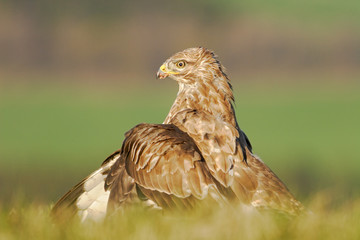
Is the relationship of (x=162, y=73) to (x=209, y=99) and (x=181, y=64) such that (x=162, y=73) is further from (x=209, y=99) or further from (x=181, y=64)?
(x=209, y=99)

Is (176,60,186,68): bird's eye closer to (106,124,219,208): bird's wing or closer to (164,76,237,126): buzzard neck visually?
(164,76,237,126): buzzard neck

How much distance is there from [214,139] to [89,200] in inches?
50.0

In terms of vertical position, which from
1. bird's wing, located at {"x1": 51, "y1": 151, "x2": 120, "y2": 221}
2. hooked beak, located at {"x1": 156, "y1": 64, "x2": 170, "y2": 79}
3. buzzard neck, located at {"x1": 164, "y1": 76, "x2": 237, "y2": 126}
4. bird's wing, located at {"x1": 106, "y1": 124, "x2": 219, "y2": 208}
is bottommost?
bird's wing, located at {"x1": 51, "y1": 151, "x2": 120, "y2": 221}

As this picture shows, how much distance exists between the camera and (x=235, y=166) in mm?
6559

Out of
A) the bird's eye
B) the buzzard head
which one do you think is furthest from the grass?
the bird's eye

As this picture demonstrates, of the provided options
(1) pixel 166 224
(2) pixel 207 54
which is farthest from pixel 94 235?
(2) pixel 207 54

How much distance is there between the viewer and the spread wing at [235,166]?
6.41 m

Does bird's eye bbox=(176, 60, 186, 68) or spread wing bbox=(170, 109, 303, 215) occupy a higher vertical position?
bird's eye bbox=(176, 60, 186, 68)

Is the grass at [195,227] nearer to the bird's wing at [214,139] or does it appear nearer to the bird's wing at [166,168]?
the bird's wing at [166,168]

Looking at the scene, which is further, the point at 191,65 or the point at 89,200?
the point at 191,65

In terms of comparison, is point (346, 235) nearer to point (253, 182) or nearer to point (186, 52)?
point (253, 182)

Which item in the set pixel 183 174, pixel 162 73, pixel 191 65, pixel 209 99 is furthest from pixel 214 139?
pixel 162 73

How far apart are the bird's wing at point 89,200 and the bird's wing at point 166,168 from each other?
195 millimetres

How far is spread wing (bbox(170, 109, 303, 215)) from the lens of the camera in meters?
6.41
